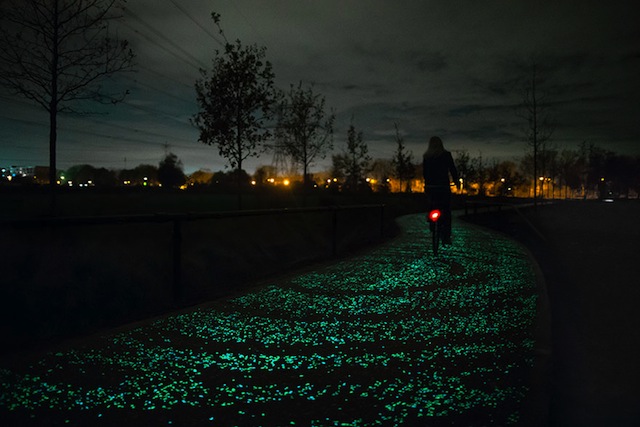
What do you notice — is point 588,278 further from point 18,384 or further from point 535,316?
point 18,384

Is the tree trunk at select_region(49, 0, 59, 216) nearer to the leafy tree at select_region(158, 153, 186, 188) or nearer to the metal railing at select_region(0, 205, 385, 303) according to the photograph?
the metal railing at select_region(0, 205, 385, 303)

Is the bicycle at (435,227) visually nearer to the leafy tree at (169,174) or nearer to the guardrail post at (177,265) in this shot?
the guardrail post at (177,265)

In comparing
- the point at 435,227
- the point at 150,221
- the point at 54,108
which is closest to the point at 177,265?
the point at 150,221

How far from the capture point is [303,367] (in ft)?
10.7

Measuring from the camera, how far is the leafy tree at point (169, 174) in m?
99.7

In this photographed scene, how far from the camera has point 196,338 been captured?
3961 mm

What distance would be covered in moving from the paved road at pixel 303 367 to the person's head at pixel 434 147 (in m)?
4.77

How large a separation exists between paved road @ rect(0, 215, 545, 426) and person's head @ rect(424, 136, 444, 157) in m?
4.77

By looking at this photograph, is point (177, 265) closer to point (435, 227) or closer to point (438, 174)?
point (435, 227)

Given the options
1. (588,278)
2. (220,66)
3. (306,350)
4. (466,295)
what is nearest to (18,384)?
(306,350)

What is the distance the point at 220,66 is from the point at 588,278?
21926 millimetres

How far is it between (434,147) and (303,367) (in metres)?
7.64

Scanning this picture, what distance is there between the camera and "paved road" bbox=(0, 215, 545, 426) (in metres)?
2.55

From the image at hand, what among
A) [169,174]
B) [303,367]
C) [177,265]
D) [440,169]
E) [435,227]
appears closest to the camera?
[303,367]
